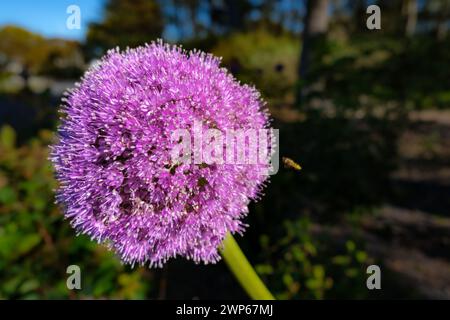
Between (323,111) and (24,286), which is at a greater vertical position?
(323,111)

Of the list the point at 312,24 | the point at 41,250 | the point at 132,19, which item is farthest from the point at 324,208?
the point at 132,19

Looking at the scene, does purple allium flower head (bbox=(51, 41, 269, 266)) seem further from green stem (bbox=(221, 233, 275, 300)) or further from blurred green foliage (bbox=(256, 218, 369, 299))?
blurred green foliage (bbox=(256, 218, 369, 299))

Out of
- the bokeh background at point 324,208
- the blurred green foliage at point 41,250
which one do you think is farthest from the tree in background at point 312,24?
the blurred green foliage at point 41,250

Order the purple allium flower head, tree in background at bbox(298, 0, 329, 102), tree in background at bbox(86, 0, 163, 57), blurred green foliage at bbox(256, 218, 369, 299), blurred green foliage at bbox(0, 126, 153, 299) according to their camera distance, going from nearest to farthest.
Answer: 1. the purple allium flower head
2. blurred green foliage at bbox(0, 126, 153, 299)
3. blurred green foliage at bbox(256, 218, 369, 299)
4. tree in background at bbox(298, 0, 329, 102)
5. tree in background at bbox(86, 0, 163, 57)

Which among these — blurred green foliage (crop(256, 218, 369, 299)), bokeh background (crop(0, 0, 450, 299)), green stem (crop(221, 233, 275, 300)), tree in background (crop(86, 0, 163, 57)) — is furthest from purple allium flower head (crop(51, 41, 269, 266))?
tree in background (crop(86, 0, 163, 57))
